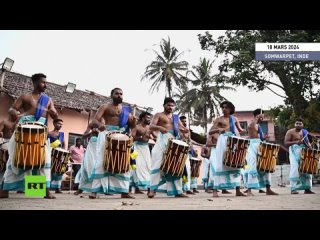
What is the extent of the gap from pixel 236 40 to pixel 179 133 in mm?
1908

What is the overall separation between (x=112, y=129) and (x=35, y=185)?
5.21ft

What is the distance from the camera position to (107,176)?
6.10 meters

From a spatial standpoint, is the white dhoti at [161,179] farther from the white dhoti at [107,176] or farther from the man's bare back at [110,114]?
the man's bare back at [110,114]

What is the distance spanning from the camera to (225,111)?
7336 millimetres

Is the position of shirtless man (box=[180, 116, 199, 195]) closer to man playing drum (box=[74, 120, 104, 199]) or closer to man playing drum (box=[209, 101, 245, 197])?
man playing drum (box=[209, 101, 245, 197])

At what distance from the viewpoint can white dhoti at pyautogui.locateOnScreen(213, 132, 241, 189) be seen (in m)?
7.09

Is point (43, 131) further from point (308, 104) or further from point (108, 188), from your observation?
point (308, 104)

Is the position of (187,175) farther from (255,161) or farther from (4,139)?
(4,139)

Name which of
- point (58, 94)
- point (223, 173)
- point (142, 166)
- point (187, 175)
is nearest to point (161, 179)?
point (187, 175)

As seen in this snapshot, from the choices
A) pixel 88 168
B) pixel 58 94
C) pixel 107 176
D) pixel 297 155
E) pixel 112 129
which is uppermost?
pixel 58 94

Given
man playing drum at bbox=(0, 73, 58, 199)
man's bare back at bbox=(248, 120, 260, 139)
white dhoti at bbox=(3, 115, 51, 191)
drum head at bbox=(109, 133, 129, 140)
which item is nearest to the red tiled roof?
man playing drum at bbox=(0, 73, 58, 199)

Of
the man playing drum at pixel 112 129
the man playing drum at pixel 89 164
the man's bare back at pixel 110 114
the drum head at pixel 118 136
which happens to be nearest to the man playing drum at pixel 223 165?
the man playing drum at pixel 112 129

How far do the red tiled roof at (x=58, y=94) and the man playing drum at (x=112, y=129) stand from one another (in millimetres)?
6029
